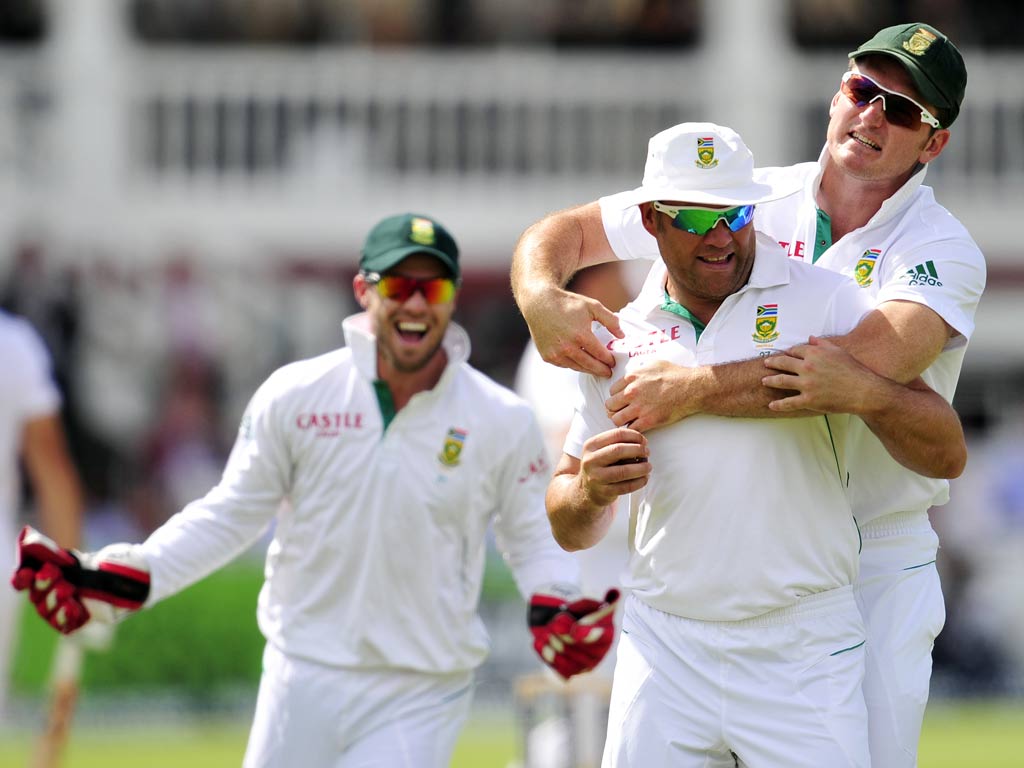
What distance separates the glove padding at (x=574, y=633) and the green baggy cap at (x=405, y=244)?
1.17 m

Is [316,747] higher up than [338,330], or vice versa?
[316,747]

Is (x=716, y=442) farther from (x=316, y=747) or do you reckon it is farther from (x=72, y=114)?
(x=72, y=114)

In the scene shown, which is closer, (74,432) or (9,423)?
(9,423)

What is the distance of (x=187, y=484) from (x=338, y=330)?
295 centimetres

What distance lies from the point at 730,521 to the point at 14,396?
3541 mm

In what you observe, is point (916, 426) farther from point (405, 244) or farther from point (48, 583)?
point (48, 583)

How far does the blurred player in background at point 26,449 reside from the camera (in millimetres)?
7305

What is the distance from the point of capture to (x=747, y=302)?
4.99 m

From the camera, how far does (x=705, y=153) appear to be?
493 cm

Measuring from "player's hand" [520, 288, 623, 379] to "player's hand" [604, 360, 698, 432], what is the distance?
130 mm

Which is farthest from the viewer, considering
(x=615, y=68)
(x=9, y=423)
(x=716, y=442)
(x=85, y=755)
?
(x=615, y=68)

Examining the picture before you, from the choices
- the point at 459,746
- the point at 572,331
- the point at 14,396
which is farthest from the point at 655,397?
the point at 459,746

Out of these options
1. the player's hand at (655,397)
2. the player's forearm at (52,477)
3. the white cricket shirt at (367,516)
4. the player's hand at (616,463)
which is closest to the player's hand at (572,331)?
the player's hand at (655,397)

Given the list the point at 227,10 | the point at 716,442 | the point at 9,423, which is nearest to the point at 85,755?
the point at 9,423
